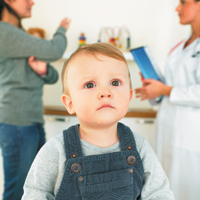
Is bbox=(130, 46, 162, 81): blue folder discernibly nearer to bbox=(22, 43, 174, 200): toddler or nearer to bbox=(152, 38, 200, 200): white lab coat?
bbox=(152, 38, 200, 200): white lab coat

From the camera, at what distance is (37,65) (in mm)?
1081

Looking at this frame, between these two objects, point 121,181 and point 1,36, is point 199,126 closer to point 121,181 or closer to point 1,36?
point 121,181

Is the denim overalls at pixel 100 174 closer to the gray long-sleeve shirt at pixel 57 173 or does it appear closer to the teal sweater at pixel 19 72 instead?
the gray long-sleeve shirt at pixel 57 173

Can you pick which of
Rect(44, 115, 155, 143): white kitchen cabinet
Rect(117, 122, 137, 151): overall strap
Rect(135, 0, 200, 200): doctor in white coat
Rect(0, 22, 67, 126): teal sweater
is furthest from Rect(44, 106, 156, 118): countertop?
Rect(117, 122, 137, 151): overall strap

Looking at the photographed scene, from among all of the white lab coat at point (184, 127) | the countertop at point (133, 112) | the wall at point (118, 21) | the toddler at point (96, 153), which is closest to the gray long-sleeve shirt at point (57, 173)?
the toddler at point (96, 153)

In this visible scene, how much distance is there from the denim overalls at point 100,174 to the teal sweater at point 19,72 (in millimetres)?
574

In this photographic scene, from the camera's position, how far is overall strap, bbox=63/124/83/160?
54 centimetres

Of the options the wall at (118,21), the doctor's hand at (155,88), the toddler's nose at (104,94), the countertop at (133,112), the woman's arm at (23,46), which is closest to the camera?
the toddler's nose at (104,94)

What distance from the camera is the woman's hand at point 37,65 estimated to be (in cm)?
106

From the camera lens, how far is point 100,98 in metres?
0.49

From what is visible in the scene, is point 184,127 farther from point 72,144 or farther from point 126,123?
point 72,144

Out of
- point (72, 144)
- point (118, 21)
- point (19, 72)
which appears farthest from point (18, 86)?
point (118, 21)

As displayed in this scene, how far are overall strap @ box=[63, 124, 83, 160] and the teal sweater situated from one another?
0.56 metres

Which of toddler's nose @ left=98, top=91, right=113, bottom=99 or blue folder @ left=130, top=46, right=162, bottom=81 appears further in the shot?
blue folder @ left=130, top=46, right=162, bottom=81
